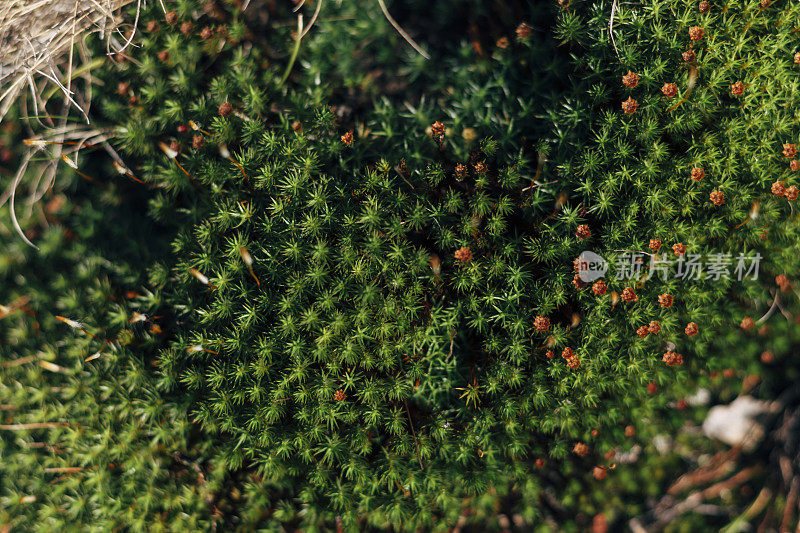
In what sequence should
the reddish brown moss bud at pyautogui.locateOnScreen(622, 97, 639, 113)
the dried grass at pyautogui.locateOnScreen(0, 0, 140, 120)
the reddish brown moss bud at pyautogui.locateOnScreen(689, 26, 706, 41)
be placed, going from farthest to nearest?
the dried grass at pyautogui.locateOnScreen(0, 0, 140, 120) < the reddish brown moss bud at pyautogui.locateOnScreen(622, 97, 639, 113) < the reddish brown moss bud at pyautogui.locateOnScreen(689, 26, 706, 41)

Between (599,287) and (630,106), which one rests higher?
(630,106)

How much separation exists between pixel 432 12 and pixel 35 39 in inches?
123

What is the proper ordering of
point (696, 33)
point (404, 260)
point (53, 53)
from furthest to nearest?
point (53, 53) < point (404, 260) < point (696, 33)

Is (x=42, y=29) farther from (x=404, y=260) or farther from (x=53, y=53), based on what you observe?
(x=404, y=260)

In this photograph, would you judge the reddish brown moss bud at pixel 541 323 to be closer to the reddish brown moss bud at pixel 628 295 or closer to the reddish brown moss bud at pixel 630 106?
the reddish brown moss bud at pixel 628 295

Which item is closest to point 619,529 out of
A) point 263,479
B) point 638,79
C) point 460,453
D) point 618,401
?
point 618,401

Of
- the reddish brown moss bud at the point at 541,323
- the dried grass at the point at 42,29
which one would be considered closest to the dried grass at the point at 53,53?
the dried grass at the point at 42,29

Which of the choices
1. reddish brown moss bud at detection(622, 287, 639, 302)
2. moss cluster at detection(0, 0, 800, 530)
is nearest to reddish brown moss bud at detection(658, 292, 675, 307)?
moss cluster at detection(0, 0, 800, 530)

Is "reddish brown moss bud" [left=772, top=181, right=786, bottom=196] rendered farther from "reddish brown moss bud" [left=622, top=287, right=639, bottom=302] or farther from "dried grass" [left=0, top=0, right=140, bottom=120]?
"dried grass" [left=0, top=0, right=140, bottom=120]

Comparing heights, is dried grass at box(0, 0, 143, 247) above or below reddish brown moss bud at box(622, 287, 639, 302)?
above

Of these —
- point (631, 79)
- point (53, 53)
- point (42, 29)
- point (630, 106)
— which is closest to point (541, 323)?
point (630, 106)

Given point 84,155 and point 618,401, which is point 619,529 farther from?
point 84,155

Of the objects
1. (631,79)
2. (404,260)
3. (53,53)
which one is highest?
(53,53)

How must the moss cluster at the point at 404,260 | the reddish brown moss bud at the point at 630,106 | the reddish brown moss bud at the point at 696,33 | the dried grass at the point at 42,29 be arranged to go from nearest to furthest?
1. the reddish brown moss bud at the point at 696,33
2. the reddish brown moss bud at the point at 630,106
3. the moss cluster at the point at 404,260
4. the dried grass at the point at 42,29
